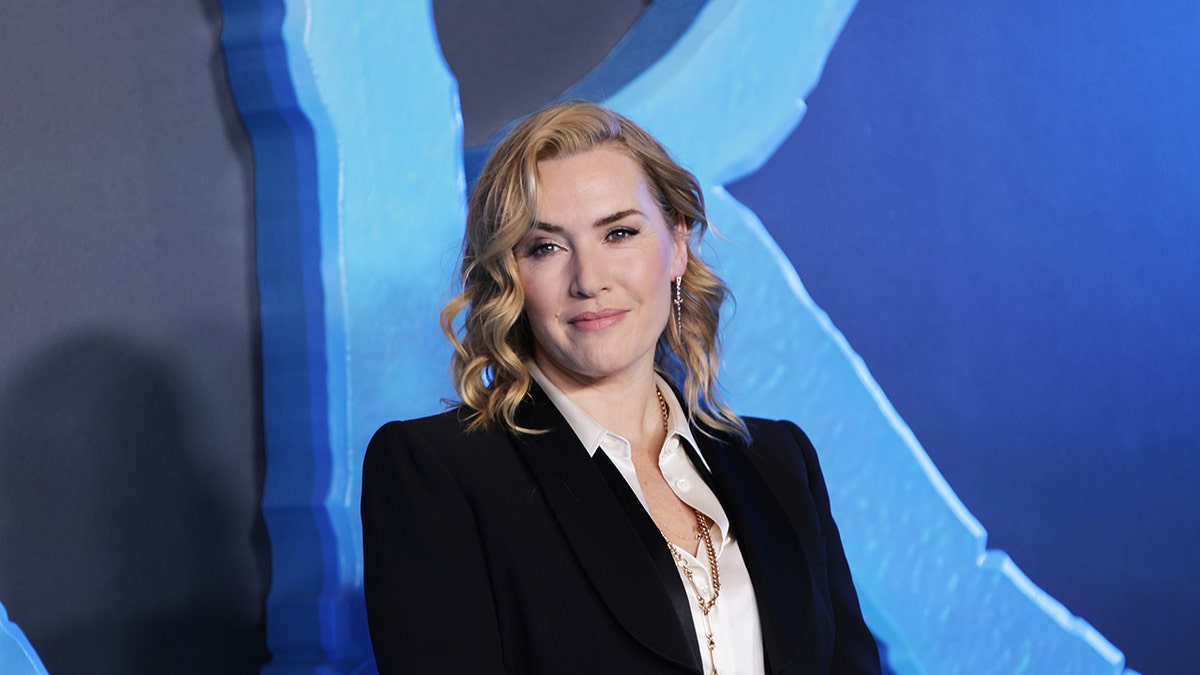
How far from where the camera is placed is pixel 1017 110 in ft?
10.4

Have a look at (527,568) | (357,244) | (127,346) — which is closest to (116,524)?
(127,346)

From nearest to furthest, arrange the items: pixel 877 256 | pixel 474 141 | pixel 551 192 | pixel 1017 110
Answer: pixel 551 192
pixel 474 141
pixel 877 256
pixel 1017 110

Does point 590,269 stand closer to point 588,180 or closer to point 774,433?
point 588,180

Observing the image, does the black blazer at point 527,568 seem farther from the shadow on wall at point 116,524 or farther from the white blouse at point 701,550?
the shadow on wall at point 116,524

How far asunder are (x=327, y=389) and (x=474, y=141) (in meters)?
0.67

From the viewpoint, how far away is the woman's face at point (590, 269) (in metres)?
1.69

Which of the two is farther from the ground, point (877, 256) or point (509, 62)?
point (509, 62)

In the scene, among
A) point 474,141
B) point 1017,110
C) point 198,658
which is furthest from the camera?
point 1017,110

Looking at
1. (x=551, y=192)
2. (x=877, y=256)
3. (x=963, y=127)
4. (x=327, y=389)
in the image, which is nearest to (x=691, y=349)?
(x=551, y=192)

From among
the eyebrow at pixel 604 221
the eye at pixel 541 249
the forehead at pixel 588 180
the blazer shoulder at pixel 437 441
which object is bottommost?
the blazer shoulder at pixel 437 441

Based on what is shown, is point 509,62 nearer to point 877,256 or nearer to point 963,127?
point 877,256

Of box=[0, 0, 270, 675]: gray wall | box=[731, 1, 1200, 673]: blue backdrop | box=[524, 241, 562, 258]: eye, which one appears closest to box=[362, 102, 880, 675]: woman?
box=[524, 241, 562, 258]: eye

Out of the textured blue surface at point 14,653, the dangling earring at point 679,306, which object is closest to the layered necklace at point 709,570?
the dangling earring at point 679,306

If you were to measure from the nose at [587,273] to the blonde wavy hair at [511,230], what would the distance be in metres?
0.07
